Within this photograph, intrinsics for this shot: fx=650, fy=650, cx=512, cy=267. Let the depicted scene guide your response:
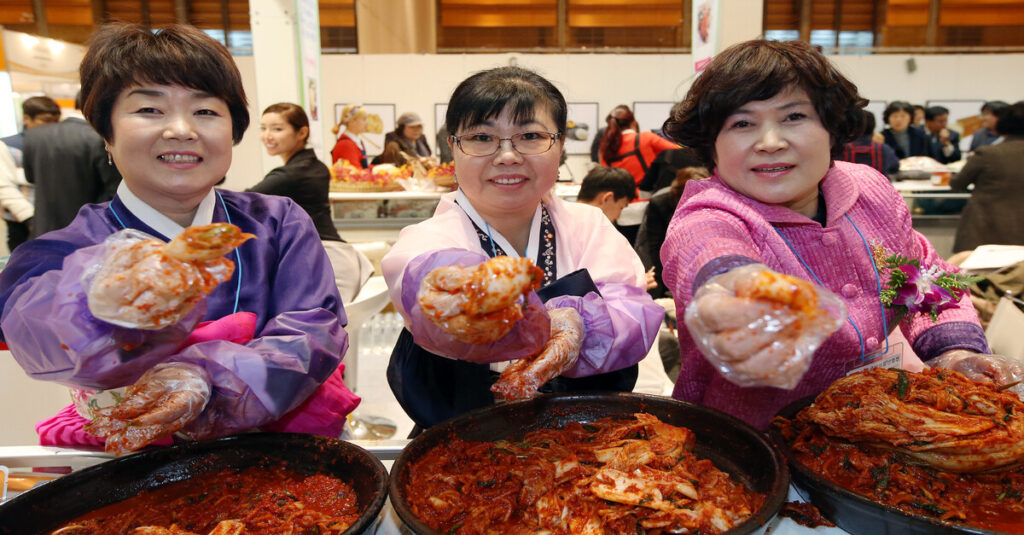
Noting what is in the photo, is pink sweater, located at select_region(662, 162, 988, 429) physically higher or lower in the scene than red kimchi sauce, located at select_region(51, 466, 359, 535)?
higher

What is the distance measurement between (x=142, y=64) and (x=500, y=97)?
2.51 ft

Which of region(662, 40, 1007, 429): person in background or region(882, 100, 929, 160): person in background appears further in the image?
region(882, 100, 929, 160): person in background

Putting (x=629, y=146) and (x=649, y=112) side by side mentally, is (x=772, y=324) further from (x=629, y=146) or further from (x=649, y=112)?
(x=649, y=112)

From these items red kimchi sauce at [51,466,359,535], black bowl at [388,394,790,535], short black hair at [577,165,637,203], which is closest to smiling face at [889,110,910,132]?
short black hair at [577,165,637,203]

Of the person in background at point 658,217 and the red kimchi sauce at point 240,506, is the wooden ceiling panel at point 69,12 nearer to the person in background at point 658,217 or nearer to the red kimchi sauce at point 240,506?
the person in background at point 658,217

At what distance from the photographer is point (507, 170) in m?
1.55

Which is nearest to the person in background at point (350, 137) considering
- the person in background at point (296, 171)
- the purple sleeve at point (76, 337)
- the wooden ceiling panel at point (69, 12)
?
the person in background at point (296, 171)

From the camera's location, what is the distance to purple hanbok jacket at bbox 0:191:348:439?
3.45 feet

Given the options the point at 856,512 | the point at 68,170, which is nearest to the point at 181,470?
the point at 856,512

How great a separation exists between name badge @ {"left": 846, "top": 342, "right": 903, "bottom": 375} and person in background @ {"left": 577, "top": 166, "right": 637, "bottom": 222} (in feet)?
9.19

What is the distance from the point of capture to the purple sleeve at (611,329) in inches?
55.2

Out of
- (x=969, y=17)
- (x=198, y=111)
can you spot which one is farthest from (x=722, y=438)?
(x=969, y=17)

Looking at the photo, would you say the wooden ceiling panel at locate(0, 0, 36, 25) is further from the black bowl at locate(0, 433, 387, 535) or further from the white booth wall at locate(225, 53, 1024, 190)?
the black bowl at locate(0, 433, 387, 535)

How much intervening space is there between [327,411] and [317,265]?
35cm
